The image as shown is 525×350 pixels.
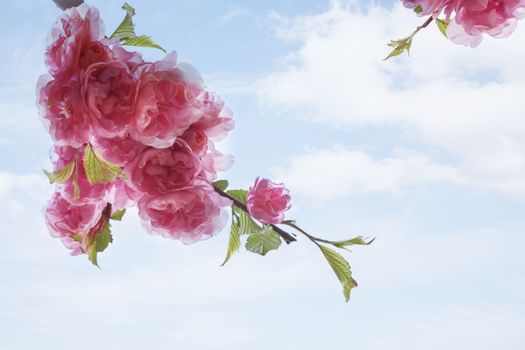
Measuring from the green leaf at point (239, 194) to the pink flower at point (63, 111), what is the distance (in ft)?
0.74

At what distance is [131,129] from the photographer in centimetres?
84

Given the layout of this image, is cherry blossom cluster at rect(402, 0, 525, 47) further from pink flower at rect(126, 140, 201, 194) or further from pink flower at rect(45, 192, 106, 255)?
pink flower at rect(45, 192, 106, 255)

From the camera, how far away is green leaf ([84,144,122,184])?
877 mm

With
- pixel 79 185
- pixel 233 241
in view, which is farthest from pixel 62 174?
pixel 233 241

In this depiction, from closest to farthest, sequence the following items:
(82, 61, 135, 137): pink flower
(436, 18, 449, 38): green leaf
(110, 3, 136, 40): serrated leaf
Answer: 1. (82, 61, 135, 137): pink flower
2. (110, 3, 136, 40): serrated leaf
3. (436, 18, 449, 38): green leaf

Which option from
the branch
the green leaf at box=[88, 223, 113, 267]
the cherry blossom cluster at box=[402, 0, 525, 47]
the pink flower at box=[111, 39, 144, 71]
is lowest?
the green leaf at box=[88, 223, 113, 267]

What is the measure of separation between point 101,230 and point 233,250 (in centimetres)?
17

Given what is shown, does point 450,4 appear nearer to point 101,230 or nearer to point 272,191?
point 272,191

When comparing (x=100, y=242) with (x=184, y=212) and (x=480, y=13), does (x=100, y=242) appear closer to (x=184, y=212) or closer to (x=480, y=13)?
(x=184, y=212)

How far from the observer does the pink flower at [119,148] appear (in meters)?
0.86

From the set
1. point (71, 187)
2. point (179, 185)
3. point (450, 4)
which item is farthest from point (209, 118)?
point (450, 4)

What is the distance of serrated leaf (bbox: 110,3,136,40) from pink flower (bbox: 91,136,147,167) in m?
0.14

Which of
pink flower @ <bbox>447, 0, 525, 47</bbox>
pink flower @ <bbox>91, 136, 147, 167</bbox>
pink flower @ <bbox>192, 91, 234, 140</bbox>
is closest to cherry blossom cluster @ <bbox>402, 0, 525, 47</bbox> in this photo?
pink flower @ <bbox>447, 0, 525, 47</bbox>

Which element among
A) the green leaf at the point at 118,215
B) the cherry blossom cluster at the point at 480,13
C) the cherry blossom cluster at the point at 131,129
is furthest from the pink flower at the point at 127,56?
the cherry blossom cluster at the point at 480,13
